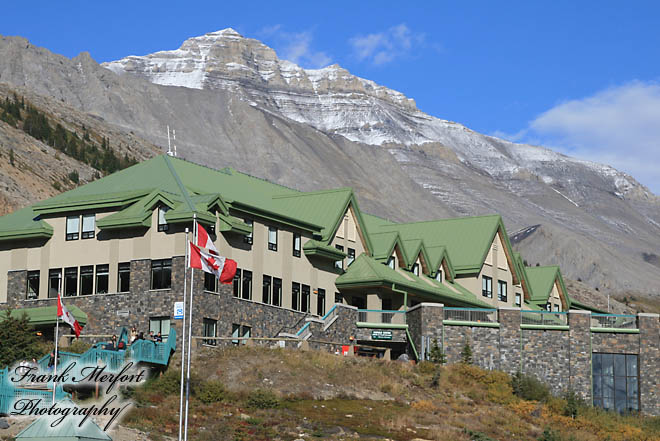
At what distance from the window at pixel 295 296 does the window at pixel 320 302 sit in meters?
1.96

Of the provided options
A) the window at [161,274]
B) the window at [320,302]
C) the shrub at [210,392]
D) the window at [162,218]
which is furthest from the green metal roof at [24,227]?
the shrub at [210,392]

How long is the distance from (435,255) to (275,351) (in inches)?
957

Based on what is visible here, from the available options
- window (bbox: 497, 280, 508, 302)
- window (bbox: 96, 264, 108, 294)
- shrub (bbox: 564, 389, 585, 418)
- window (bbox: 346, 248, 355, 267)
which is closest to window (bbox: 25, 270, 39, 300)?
window (bbox: 96, 264, 108, 294)

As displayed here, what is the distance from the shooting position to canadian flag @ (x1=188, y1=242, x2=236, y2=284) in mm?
40781

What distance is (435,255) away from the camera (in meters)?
74.1

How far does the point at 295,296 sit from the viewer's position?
62.7 meters

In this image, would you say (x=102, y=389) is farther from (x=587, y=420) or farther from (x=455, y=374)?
(x=587, y=420)

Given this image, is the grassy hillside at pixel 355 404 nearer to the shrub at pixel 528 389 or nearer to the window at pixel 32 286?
the shrub at pixel 528 389

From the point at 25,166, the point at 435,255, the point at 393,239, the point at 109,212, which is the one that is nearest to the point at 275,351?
the point at 109,212

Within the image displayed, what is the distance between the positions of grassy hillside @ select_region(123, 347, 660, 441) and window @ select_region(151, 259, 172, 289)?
230 inches

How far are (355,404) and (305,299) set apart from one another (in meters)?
15.3

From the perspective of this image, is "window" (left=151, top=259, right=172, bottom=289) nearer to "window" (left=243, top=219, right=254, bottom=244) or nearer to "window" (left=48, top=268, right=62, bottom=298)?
"window" (left=243, top=219, right=254, bottom=244)

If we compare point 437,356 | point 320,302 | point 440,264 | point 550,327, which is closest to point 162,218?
point 320,302

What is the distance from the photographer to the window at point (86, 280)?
5800 cm
